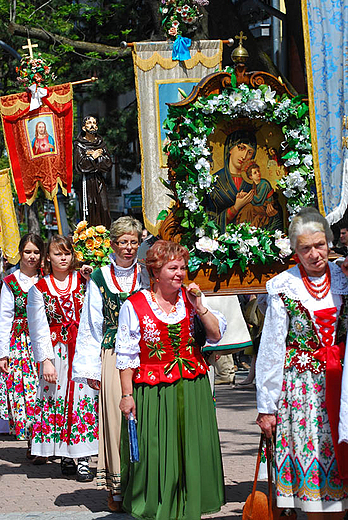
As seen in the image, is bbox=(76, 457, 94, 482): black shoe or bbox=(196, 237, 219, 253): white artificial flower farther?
bbox=(76, 457, 94, 482): black shoe

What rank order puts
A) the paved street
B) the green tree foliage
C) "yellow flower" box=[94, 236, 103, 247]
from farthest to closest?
the green tree foliage < "yellow flower" box=[94, 236, 103, 247] < the paved street

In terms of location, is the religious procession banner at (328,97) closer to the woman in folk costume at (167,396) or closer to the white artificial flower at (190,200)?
the white artificial flower at (190,200)

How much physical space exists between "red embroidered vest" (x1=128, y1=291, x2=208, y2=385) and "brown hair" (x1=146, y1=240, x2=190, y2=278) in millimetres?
215

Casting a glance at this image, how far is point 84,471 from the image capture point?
8.13 metres

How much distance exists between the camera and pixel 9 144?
575 inches

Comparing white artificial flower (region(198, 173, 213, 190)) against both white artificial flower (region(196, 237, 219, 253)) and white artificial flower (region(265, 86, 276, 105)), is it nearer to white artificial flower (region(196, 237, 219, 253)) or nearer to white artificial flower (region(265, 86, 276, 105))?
white artificial flower (region(196, 237, 219, 253))

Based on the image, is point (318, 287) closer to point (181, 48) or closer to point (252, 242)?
point (252, 242)

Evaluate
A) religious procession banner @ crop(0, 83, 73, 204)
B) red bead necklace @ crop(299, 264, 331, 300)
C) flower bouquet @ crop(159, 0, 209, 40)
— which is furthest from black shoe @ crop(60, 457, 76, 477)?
religious procession banner @ crop(0, 83, 73, 204)

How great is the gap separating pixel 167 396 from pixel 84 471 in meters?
2.48

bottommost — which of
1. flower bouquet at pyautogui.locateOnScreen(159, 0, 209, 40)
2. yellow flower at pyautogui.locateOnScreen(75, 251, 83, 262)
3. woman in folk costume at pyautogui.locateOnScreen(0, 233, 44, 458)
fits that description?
woman in folk costume at pyautogui.locateOnScreen(0, 233, 44, 458)

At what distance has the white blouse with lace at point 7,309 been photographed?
918cm

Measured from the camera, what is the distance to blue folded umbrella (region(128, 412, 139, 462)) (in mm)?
5793

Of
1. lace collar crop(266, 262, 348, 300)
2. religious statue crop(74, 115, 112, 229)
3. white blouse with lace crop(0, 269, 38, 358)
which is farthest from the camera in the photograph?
religious statue crop(74, 115, 112, 229)

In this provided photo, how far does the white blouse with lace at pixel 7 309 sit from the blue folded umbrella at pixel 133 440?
11.6ft
